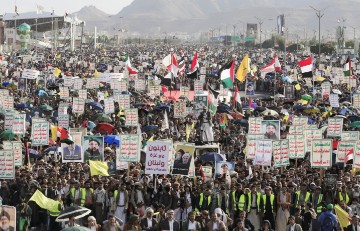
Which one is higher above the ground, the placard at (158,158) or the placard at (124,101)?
the placard at (124,101)

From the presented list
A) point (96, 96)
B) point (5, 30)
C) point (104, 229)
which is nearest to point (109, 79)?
point (96, 96)

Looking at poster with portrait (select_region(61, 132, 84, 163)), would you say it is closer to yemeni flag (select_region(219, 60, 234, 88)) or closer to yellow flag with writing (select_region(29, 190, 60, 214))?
yellow flag with writing (select_region(29, 190, 60, 214))

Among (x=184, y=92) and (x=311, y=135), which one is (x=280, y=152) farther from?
(x=184, y=92)

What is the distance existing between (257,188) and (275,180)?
1064 millimetres

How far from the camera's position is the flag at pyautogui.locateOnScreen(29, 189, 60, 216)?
16375 millimetres

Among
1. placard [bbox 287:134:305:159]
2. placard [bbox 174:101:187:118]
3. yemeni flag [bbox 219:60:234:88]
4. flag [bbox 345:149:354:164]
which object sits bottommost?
flag [bbox 345:149:354:164]

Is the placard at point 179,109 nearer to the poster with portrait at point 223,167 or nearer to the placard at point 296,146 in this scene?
the placard at point 296,146

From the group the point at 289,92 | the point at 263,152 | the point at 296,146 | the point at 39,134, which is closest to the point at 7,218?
the point at 263,152

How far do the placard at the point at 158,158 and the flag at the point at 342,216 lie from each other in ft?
9.75

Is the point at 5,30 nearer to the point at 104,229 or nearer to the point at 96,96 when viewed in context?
the point at 96,96

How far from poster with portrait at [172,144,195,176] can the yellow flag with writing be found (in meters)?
2.53

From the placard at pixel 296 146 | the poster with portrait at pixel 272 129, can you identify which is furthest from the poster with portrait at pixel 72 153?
the poster with portrait at pixel 272 129

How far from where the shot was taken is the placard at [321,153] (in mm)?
19031

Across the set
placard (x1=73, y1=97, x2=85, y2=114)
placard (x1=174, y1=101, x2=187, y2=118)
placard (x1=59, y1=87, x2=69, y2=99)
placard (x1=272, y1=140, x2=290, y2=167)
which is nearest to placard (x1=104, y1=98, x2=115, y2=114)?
placard (x1=73, y1=97, x2=85, y2=114)
